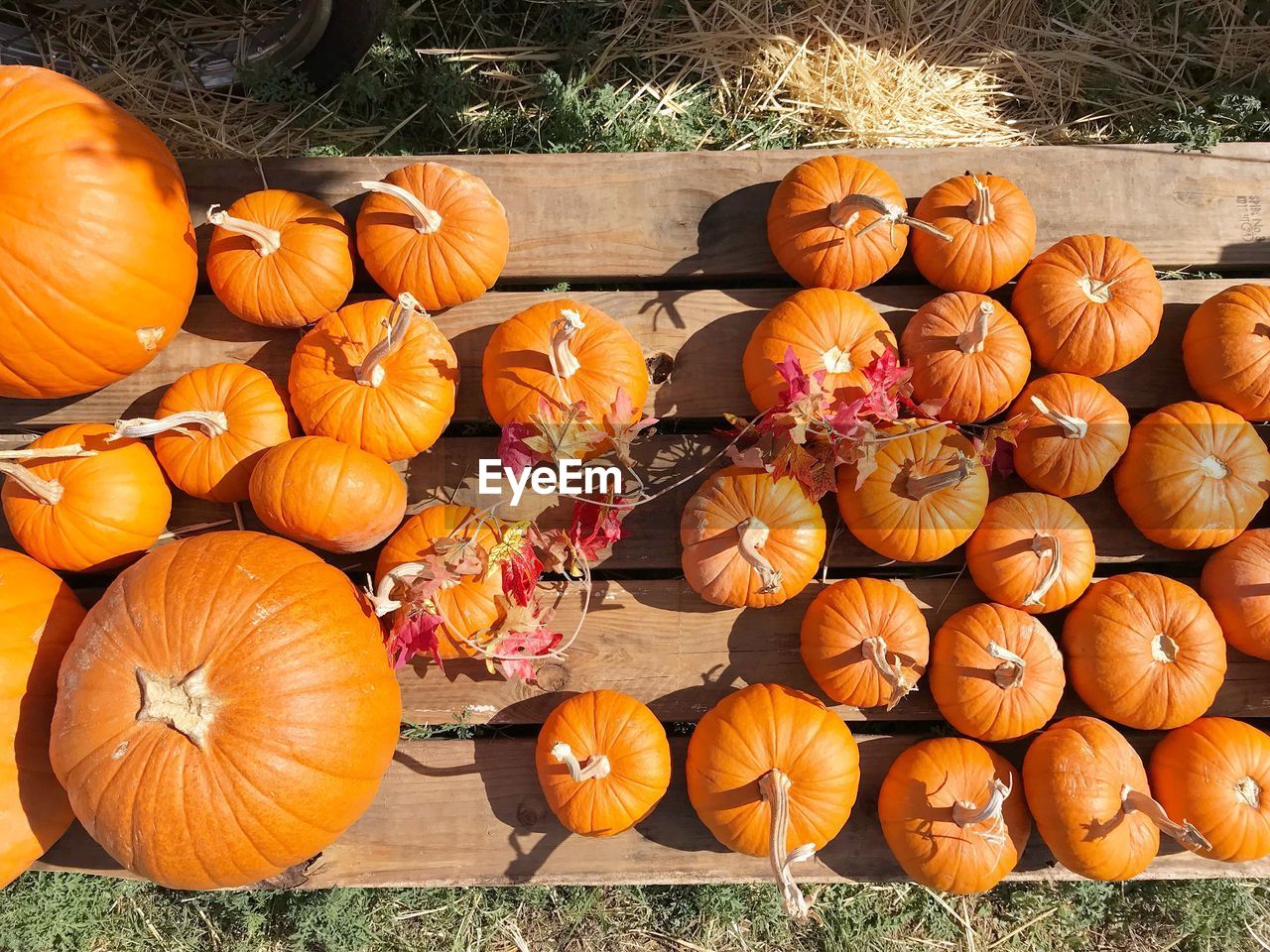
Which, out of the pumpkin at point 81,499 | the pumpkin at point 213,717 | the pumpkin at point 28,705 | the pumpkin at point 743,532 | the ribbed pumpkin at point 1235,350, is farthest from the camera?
the ribbed pumpkin at point 1235,350

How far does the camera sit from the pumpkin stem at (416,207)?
213cm

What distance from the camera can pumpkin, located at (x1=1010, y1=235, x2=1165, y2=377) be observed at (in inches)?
93.3

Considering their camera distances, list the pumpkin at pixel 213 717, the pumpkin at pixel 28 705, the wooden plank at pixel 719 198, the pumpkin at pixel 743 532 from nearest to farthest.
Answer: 1. the pumpkin at pixel 213 717
2. the pumpkin at pixel 28 705
3. the pumpkin at pixel 743 532
4. the wooden plank at pixel 719 198

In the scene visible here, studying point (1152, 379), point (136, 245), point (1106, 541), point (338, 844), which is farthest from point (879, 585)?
point (136, 245)

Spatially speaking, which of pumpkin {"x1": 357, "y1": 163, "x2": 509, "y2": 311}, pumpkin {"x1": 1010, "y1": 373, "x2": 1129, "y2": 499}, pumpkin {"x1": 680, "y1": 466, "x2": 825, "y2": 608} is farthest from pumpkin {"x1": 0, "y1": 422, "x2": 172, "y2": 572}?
pumpkin {"x1": 1010, "y1": 373, "x2": 1129, "y2": 499}

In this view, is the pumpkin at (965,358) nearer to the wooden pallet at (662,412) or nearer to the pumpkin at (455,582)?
the wooden pallet at (662,412)

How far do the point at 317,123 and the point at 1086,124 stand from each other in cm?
337

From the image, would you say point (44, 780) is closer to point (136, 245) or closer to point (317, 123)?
point (136, 245)

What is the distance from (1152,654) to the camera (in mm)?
2291

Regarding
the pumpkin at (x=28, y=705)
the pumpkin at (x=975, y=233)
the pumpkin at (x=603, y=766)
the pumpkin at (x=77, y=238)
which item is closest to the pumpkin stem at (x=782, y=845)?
the pumpkin at (x=603, y=766)

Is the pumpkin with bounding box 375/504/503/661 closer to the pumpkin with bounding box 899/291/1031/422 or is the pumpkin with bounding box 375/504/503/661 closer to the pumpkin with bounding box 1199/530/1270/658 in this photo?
the pumpkin with bounding box 899/291/1031/422

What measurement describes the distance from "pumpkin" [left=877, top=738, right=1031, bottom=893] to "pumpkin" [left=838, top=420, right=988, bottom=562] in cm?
64

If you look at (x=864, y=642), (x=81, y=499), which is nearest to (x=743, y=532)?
(x=864, y=642)

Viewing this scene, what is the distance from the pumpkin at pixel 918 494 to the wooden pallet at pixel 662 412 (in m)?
0.24
